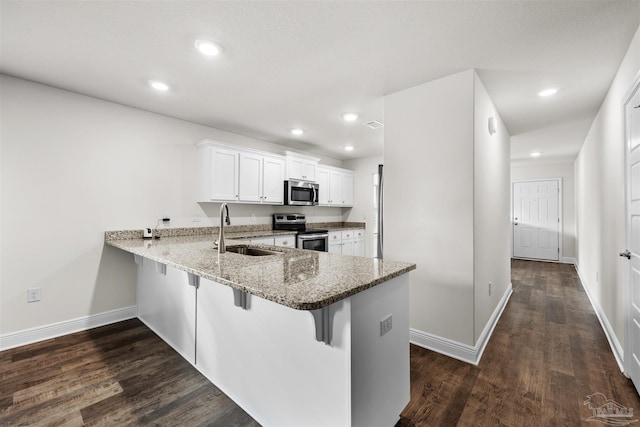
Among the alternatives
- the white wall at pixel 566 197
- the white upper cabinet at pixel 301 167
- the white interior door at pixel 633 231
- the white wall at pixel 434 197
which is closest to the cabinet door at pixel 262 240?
the white upper cabinet at pixel 301 167

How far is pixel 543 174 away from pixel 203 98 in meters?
7.79

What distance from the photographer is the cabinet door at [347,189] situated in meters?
6.04

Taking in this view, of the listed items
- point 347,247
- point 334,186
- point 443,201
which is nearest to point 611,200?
point 443,201

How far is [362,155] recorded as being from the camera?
19.6 ft

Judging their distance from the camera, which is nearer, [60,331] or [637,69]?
[637,69]

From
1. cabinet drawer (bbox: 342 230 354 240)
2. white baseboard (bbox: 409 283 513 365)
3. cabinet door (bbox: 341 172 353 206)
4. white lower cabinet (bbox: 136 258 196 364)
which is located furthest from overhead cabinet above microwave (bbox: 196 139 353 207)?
white baseboard (bbox: 409 283 513 365)

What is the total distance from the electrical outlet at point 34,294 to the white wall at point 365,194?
4.96 metres

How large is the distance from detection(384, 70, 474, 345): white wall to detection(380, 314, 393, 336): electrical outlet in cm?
119

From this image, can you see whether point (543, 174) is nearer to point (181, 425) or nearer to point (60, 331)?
point (181, 425)

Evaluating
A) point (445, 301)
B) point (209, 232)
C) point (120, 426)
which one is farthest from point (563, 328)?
point (209, 232)

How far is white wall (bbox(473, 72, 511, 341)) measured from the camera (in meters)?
2.43

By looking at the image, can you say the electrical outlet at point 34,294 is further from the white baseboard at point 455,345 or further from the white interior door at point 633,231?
the white interior door at point 633,231

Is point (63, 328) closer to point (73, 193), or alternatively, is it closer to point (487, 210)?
point (73, 193)

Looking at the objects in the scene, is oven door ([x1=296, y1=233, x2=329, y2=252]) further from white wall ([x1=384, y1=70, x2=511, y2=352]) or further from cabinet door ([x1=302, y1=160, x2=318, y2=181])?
white wall ([x1=384, y1=70, x2=511, y2=352])
